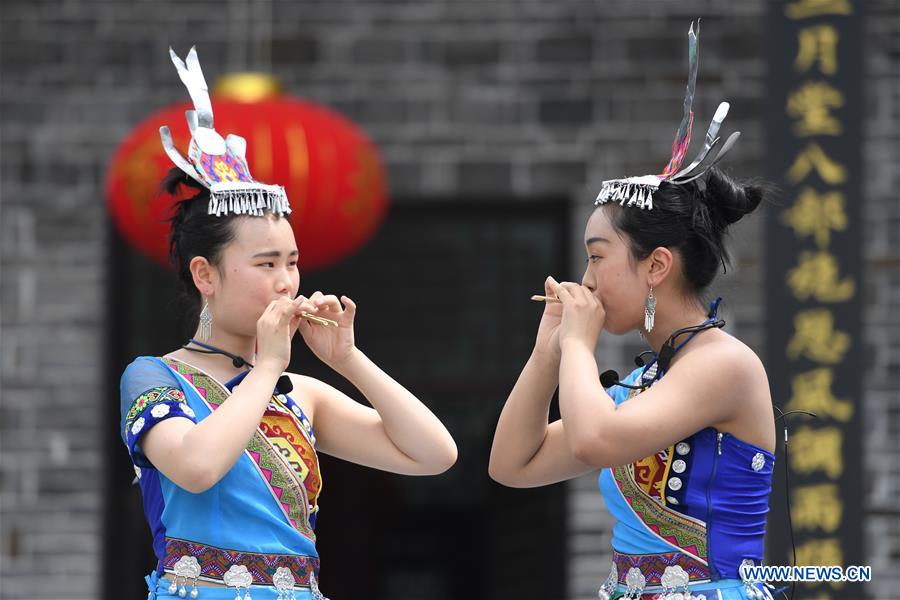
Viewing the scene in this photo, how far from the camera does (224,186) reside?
2.80 meters

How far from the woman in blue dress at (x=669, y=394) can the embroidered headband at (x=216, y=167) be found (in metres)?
0.58

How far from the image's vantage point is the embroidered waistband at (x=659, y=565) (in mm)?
2617

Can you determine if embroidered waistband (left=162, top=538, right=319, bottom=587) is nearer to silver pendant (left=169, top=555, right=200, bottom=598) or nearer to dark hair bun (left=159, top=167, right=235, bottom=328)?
silver pendant (left=169, top=555, right=200, bottom=598)

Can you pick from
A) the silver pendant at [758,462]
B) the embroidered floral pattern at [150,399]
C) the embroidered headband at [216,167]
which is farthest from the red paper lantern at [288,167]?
the silver pendant at [758,462]

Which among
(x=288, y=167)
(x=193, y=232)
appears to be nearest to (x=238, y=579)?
(x=193, y=232)

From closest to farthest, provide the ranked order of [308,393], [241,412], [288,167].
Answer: [241,412], [308,393], [288,167]

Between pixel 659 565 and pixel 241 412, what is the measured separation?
0.81 meters

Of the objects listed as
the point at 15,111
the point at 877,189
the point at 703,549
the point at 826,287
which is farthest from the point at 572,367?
the point at 15,111

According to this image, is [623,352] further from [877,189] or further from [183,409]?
[183,409]

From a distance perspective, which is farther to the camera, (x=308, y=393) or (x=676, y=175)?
(x=308, y=393)

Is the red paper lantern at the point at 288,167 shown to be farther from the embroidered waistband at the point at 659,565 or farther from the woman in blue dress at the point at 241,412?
the embroidered waistband at the point at 659,565

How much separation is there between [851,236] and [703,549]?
2444 millimetres

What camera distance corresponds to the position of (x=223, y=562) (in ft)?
8.73

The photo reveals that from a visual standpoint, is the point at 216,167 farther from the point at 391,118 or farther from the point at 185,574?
the point at 391,118
